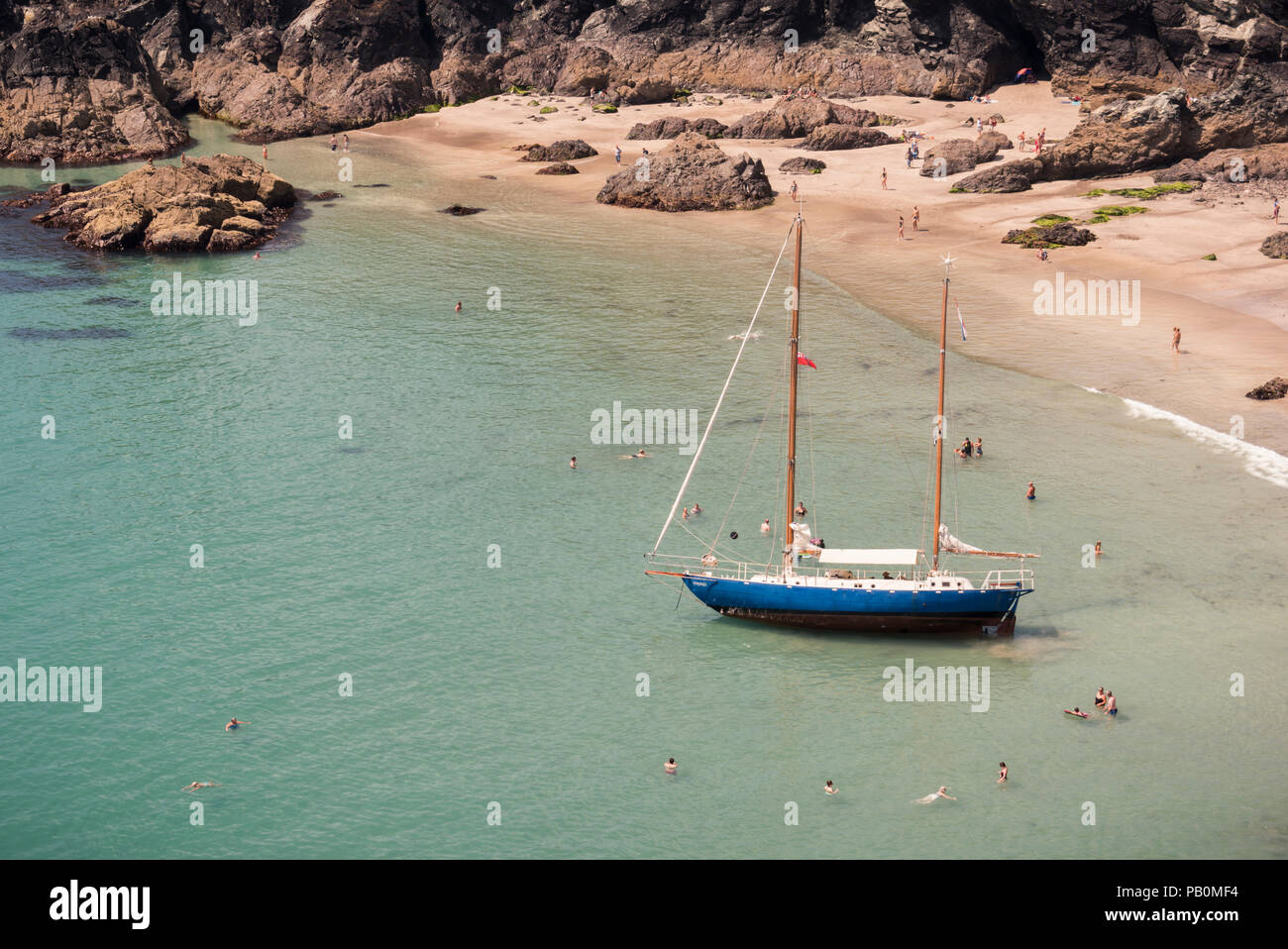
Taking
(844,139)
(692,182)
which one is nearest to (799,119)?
(844,139)

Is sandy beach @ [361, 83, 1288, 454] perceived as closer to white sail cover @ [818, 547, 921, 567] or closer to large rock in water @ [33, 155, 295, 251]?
large rock in water @ [33, 155, 295, 251]

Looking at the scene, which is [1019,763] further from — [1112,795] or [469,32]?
[469,32]

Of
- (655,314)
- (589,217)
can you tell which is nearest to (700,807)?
(655,314)

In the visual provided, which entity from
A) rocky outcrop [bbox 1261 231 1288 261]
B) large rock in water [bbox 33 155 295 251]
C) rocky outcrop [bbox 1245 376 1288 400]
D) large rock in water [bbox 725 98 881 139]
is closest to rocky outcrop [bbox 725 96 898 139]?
large rock in water [bbox 725 98 881 139]

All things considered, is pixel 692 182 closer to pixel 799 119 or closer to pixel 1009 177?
pixel 799 119
